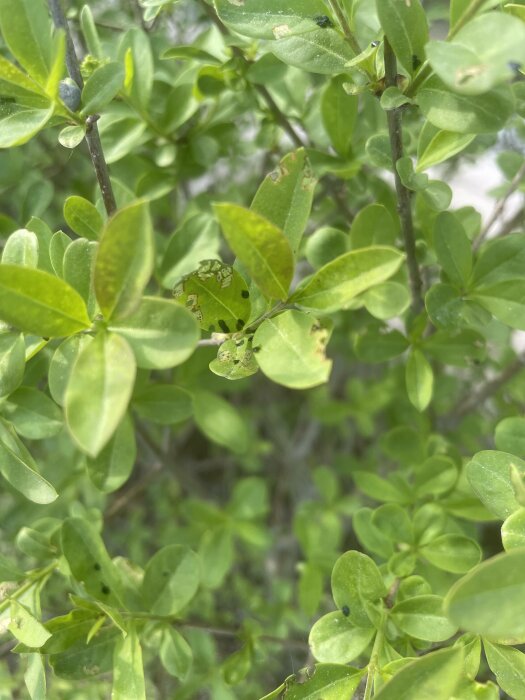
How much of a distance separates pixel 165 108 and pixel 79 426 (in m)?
0.54

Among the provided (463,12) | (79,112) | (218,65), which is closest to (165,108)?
(218,65)

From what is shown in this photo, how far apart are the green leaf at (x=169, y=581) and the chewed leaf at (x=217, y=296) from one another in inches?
11.5

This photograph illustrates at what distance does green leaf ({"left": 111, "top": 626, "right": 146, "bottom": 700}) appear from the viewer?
56cm

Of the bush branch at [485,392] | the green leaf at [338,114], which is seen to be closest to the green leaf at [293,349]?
the green leaf at [338,114]

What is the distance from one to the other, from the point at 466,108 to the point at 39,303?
12.8 inches

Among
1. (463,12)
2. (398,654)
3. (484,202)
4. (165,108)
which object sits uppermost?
(463,12)

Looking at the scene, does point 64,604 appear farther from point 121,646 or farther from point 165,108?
point 165,108

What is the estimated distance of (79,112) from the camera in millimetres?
522

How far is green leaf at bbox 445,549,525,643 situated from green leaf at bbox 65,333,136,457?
21cm

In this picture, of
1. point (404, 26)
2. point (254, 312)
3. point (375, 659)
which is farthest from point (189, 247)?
point (375, 659)

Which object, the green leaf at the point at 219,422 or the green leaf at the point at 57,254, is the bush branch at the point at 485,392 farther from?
the green leaf at the point at 57,254

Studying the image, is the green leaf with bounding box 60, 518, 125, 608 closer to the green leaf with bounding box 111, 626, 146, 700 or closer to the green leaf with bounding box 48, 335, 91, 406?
the green leaf with bounding box 111, 626, 146, 700

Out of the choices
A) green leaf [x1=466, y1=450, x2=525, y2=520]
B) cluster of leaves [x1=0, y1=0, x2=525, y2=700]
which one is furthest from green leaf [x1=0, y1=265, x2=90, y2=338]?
green leaf [x1=466, y1=450, x2=525, y2=520]

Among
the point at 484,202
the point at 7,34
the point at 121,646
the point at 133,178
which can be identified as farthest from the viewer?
the point at 484,202
